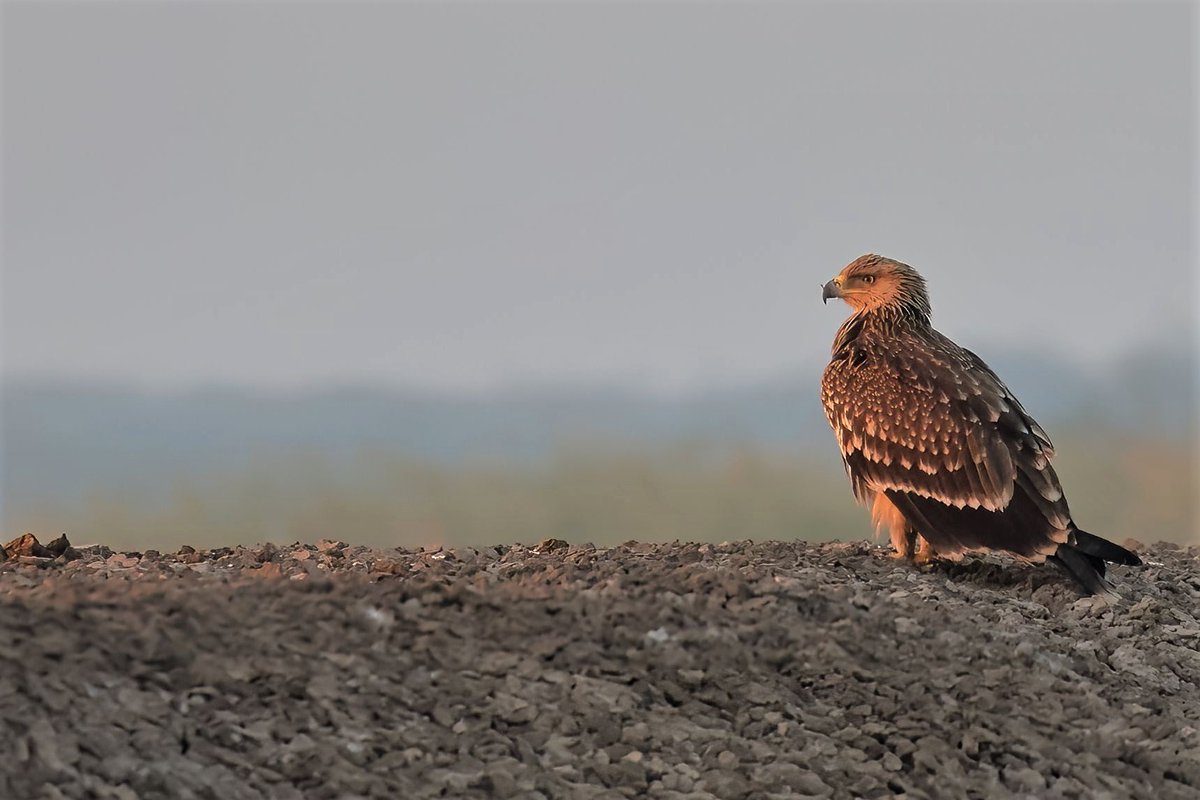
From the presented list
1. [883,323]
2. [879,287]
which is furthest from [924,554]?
[879,287]

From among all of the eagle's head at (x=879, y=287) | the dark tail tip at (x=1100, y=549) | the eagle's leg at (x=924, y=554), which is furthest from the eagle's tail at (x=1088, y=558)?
the eagle's head at (x=879, y=287)

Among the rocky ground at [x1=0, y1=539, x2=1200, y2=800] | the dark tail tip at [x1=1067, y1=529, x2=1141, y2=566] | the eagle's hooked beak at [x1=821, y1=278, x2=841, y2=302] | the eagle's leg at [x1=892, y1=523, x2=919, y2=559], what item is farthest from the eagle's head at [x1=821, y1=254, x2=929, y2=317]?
the rocky ground at [x1=0, y1=539, x2=1200, y2=800]

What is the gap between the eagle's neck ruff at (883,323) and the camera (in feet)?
30.4

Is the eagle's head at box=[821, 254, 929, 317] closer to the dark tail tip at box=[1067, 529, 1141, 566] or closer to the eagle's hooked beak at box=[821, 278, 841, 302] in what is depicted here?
the eagle's hooked beak at box=[821, 278, 841, 302]

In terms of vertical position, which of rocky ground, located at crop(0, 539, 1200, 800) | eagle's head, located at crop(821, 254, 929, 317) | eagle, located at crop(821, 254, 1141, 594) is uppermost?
eagle's head, located at crop(821, 254, 929, 317)

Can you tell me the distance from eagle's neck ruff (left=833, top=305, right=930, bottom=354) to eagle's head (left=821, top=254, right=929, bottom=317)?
0.05ft

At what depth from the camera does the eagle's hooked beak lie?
382 inches

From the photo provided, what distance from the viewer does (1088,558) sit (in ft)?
27.9

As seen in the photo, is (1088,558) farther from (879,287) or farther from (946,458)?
(879,287)

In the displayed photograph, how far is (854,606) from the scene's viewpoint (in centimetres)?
732

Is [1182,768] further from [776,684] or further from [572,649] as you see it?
[572,649]

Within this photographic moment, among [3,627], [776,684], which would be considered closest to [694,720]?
[776,684]

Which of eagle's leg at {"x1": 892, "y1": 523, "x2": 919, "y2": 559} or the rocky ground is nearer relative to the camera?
the rocky ground

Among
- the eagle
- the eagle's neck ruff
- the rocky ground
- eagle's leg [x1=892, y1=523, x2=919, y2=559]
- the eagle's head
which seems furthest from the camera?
the eagle's head
